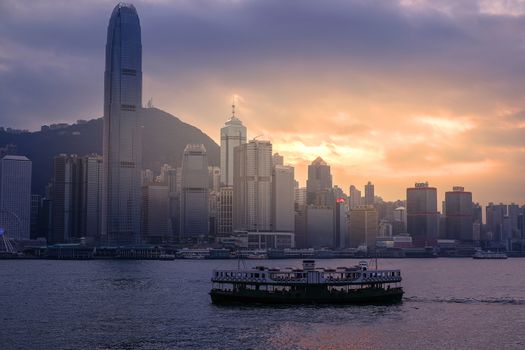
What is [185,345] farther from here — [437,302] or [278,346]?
[437,302]

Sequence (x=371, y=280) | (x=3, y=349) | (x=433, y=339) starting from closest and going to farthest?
(x=3, y=349), (x=433, y=339), (x=371, y=280)

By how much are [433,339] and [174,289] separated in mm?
74346

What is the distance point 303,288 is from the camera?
108 metres

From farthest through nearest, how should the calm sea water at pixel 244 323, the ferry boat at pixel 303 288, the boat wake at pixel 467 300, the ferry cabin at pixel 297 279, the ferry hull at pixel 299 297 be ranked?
1. the boat wake at pixel 467 300
2. the ferry cabin at pixel 297 279
3. the ferry boat at pixel 303 288
4. the ferry hull at pixel 299 297
5. the calm sea water at pixel 244 323

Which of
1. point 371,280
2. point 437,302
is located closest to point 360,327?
point 371,280

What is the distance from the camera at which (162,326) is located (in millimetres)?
91625

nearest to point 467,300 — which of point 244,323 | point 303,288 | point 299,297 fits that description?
point 303,288

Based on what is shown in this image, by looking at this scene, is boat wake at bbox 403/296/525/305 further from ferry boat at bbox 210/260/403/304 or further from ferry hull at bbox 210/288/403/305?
ferry hull at bbox 210/288/403/305

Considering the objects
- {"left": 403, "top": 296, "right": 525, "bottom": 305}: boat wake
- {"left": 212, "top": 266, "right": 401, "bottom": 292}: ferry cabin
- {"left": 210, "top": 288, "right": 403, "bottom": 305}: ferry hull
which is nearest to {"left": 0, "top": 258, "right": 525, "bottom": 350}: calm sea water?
{"left": 403, "top": 296, "right": 525, "bottom": 305}: boat wake

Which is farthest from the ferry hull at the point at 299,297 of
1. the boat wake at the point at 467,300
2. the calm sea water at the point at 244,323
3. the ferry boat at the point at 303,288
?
the boat wake at the point at 467,300

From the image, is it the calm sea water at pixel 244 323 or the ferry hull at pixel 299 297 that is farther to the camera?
the ferry hull at pixel 299 297

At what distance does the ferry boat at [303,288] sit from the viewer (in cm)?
10712

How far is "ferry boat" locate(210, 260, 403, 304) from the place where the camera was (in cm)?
10712

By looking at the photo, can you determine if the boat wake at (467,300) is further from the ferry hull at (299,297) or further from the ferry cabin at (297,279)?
the ferry hull at (299,297)
